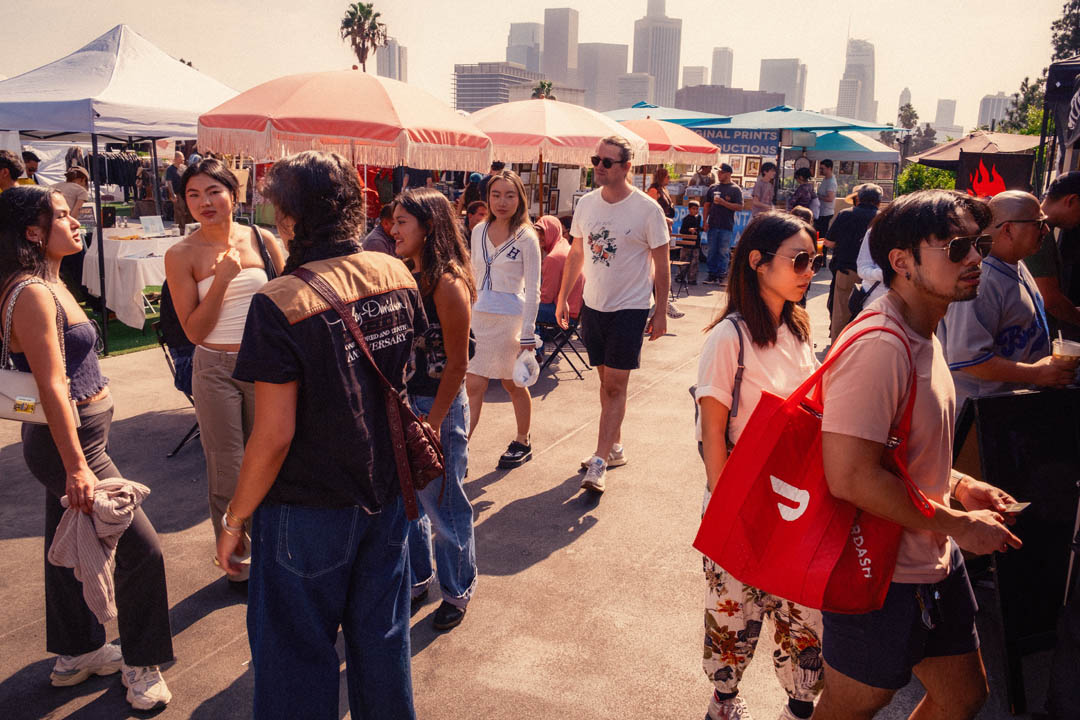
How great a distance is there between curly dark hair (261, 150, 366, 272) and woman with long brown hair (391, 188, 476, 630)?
0.97 meters

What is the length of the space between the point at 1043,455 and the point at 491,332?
10.5ft

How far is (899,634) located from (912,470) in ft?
1.40

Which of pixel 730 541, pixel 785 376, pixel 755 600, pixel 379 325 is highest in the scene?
pixel 379 325

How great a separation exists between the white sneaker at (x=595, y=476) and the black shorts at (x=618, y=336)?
24.8 inches

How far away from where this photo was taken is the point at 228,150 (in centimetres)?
705

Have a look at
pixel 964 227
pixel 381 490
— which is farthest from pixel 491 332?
pixel 964 227

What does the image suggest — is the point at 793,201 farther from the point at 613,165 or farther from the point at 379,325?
the point at 379,325

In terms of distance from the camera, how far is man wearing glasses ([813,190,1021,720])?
1.90 meters

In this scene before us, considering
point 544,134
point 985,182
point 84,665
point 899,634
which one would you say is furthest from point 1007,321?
point 985,182

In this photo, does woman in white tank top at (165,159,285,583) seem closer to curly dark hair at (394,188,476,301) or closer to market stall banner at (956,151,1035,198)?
curly dark hair at (394,188,476,301)

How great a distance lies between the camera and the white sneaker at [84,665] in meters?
3.14

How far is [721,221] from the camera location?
1446cm

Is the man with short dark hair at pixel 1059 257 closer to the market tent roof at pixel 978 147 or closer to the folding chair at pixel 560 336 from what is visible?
the folding chair at pixel 560 336

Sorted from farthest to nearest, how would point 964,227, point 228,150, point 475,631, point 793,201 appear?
point 793,201, point 228,150, point 475,631, point 964,227
